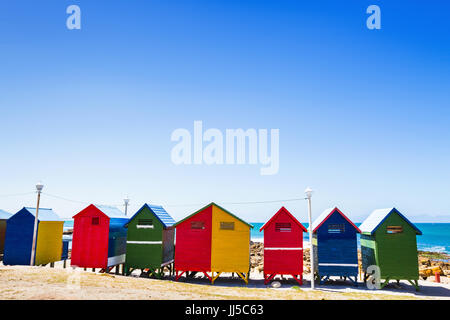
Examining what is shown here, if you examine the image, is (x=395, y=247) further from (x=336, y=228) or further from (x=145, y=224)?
(x=145, y=224)

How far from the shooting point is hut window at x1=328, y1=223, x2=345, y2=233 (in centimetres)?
2444

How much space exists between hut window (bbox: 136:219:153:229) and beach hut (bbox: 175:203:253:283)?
212 cm

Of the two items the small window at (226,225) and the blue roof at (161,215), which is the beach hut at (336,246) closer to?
the small window at (226,225)

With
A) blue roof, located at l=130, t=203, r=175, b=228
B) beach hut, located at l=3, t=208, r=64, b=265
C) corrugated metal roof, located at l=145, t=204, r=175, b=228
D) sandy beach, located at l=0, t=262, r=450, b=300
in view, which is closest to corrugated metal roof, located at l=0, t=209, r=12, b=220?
beach hut, located at l=3, t=208, r=64, b=265

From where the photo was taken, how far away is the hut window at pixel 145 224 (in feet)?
83.0

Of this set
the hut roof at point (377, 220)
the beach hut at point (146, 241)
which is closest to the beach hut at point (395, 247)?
the hut roof at point (377, 220)

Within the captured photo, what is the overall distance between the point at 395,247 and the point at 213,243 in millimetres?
13229

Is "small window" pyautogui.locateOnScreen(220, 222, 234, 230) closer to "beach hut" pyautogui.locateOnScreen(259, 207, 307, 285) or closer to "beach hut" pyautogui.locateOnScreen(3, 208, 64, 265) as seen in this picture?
"beach hut" pyautogui.locateOnScreen(259, 207, 307, 285)

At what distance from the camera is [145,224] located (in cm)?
2538

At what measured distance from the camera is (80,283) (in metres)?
16.5

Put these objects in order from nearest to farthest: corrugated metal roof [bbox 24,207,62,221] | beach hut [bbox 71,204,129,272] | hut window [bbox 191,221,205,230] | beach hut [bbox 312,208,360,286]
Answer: beach hut [bbox 312,208,360,286]
hut window [bbox 191,221,205,230]
beach hut [bbox 71,204,129,272]
corrugated metal roof [bbox 24,207,62,221]

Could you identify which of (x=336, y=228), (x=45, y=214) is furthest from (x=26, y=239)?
(x=336, y=228)
